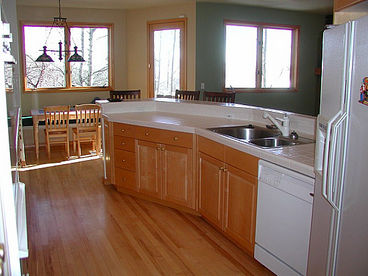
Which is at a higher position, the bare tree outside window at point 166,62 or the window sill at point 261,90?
the bare tree outside window at point 166,62

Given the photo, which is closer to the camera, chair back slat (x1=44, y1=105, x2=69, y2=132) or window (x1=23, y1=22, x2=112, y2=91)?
chair back slat (x1=44, y1=105, x2=69, y2=132)

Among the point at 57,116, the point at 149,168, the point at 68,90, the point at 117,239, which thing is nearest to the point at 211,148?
the point at 149,168

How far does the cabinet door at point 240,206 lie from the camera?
8.63 feet

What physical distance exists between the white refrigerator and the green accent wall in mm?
5291

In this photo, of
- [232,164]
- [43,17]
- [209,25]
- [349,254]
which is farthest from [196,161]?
[43,17]

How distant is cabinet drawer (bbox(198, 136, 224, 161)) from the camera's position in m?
2.99

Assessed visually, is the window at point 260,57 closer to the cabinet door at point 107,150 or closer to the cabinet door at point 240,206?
the cabinet door at point 107,150

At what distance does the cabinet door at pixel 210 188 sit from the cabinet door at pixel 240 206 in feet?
0.36

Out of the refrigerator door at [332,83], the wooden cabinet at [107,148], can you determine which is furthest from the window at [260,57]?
the refrigerator door at [332,83]

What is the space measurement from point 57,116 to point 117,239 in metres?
3.44

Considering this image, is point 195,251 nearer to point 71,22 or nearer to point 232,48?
point 232,48

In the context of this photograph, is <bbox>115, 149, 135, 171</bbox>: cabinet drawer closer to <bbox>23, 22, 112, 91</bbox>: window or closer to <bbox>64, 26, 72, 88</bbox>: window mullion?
<bbox>23, 22, 112, 91</bbox>: window

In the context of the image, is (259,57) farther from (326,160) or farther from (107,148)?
(326,160)

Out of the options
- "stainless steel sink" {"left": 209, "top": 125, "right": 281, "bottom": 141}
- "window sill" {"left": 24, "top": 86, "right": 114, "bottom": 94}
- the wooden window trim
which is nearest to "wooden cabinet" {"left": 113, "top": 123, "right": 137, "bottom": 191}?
"stainless steel sink" {"left": 209, "top": 125, "right": 281, "bottom": 141}
